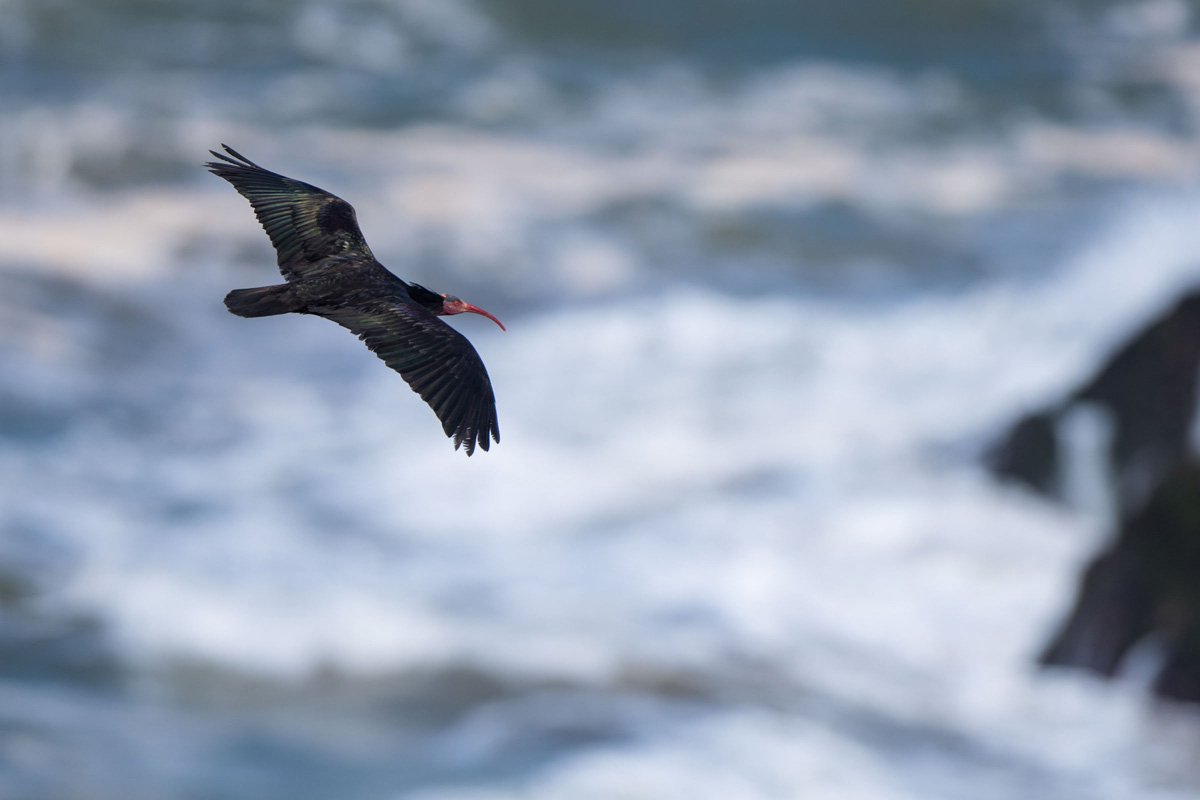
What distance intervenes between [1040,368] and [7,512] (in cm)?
1037

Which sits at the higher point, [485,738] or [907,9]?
[907,9]

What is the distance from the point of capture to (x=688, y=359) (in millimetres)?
19703

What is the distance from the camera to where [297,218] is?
4.87 metres

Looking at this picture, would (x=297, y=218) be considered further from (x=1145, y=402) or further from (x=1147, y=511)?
(x=1145, y=402)

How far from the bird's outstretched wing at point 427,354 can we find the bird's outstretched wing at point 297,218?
0.38m

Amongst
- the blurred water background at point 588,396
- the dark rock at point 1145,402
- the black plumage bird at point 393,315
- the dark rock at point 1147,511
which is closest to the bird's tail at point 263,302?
the black plumage bird at point 393,315

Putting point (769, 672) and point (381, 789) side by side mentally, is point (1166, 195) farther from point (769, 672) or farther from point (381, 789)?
point (381, 789)

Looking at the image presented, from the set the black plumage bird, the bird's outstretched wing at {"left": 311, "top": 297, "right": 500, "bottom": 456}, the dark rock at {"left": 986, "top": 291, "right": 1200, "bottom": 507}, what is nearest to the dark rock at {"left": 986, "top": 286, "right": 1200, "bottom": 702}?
the dark rock at {"left": 986, "top": 291, "right": 1200, "bottom": 507}

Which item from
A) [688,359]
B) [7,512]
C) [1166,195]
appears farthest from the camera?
[1166,195]

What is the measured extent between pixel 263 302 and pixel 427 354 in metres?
0.44

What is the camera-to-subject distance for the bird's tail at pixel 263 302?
4.18 m

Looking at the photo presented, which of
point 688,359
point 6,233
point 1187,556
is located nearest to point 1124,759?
point 1187,556

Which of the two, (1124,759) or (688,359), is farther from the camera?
(688,359)

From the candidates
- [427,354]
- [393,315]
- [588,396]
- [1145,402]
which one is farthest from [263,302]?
[588,396]
